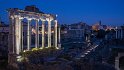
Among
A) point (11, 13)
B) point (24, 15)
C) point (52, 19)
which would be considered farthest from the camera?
point (52, 19)

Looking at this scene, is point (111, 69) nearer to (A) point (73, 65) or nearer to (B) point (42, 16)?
(A) point (73, 65)

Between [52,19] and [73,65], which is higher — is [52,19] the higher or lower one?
the higher one

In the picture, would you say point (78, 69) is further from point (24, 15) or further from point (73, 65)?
point (24, 15)

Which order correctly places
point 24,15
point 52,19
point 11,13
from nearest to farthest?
point 11,13 < point 24,15 < point 52,19

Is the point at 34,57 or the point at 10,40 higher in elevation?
the point at 10,40

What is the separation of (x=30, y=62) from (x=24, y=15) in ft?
19.9

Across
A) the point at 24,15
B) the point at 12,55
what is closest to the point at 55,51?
the point at 24,15

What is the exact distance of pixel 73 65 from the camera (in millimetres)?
22625

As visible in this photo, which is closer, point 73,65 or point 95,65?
point 73,65

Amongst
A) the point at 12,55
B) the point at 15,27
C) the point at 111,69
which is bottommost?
the point at 111,69

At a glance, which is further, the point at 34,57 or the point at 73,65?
the point at 34,57

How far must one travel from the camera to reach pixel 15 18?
23.5 metres

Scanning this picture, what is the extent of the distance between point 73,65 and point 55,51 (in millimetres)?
7709

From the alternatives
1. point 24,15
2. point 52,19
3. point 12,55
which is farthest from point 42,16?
point 12,55
